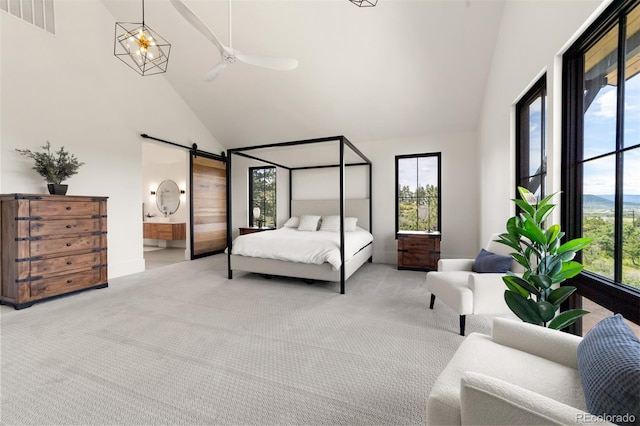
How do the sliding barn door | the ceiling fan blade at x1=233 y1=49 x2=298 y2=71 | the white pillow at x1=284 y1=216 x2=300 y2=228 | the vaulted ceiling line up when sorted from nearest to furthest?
the ceiling fan blade at x1=233 y1=49 x2=298 y2=71, the vaulted ceiling, the white pillow at x1=284 y1=216 x2=300 y2=228, the sliding barn door

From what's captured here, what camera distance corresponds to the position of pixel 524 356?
1.24 meters

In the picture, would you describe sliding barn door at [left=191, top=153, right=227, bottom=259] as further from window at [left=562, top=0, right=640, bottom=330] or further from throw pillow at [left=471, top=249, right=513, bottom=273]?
window at [left=562, top=0, right=640, bottom=330]

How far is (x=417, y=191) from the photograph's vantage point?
5309 mm

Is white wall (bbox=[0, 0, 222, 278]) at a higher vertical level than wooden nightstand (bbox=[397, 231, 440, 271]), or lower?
higher

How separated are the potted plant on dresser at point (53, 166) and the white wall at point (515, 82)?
17.5 feet


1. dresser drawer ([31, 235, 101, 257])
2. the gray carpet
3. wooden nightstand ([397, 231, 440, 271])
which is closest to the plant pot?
dresser drawer ([31, 235, 101, 257])

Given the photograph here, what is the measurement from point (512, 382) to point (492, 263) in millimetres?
1742

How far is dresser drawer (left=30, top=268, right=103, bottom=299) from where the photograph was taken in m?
3.04

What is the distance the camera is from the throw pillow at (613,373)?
2.32 ft

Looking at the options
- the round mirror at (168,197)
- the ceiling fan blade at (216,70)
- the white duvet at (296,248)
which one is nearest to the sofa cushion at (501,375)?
the white duvet at (296,248)

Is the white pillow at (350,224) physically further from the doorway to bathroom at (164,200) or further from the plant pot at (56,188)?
the doorway to bathroom at (164,200)

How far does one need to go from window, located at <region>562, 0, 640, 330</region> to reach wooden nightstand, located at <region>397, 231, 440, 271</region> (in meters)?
2.47

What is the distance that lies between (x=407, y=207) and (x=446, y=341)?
345 centimetres

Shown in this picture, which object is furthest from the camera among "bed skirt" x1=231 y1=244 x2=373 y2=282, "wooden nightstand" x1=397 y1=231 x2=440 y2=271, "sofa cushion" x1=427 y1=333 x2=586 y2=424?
"wooden nightstand" x1=397 y1=231 x2=440 y2=271
